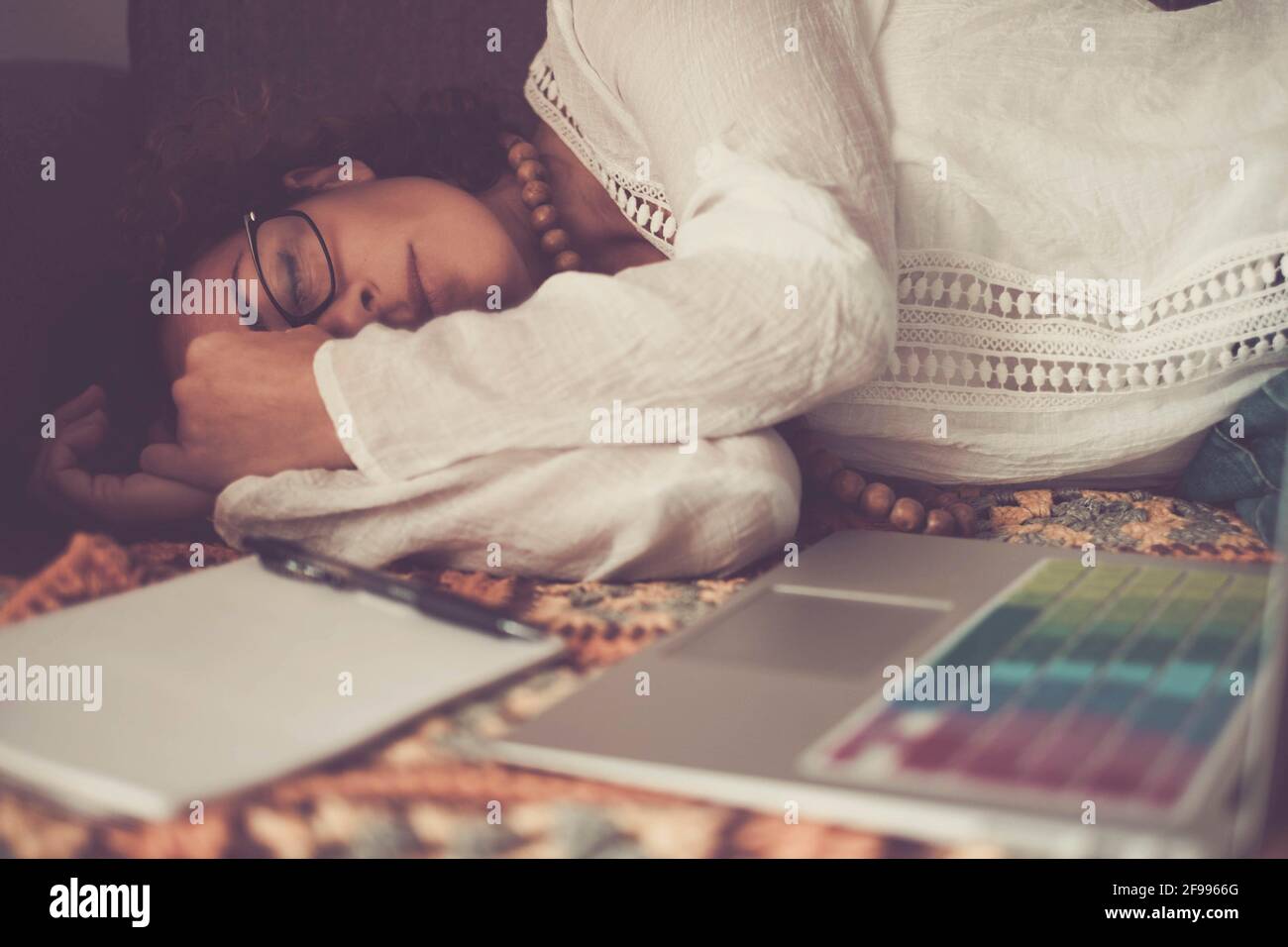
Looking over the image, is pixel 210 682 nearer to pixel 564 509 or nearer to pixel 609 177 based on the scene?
pixel 564 509

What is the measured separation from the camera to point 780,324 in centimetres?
61

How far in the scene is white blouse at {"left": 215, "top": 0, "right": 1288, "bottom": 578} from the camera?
613 millimetres

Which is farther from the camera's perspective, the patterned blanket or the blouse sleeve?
the blouse sleeve

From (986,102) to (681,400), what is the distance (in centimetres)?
40

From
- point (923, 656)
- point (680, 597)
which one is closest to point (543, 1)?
point (680, 597)

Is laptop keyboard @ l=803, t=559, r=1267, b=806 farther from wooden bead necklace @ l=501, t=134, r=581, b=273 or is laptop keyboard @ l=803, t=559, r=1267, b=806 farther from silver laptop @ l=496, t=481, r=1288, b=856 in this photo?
wooden bead necklace @ l=501, t=134, r=581, b=273

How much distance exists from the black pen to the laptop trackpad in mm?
86

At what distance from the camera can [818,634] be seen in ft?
1.63

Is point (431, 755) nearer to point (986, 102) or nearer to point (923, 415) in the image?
point (923, 415)

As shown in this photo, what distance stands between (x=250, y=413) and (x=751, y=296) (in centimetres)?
33

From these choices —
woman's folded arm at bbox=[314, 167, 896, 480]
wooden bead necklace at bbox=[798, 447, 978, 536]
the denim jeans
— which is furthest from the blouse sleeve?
the denim jeans

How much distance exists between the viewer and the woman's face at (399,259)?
2.76 feet

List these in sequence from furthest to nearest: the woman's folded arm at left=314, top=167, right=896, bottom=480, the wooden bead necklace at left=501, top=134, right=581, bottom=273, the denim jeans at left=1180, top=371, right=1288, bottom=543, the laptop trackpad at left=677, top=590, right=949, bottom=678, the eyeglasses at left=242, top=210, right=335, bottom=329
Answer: the wooden bead necklace at left=501, top=134, right=581, bottom=273 < the eyeglasses at left=242, top=210, right=335, bottom=329 < the denim jeans at left=1180, top=371, right=1288, bottom=543 < the woman's folded arm at left=314, top=167, right=896, bottom=480 < the laptop trackpad at left=677, top=590, right=949, bottom=678

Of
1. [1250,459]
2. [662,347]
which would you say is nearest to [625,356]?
[662,347]
